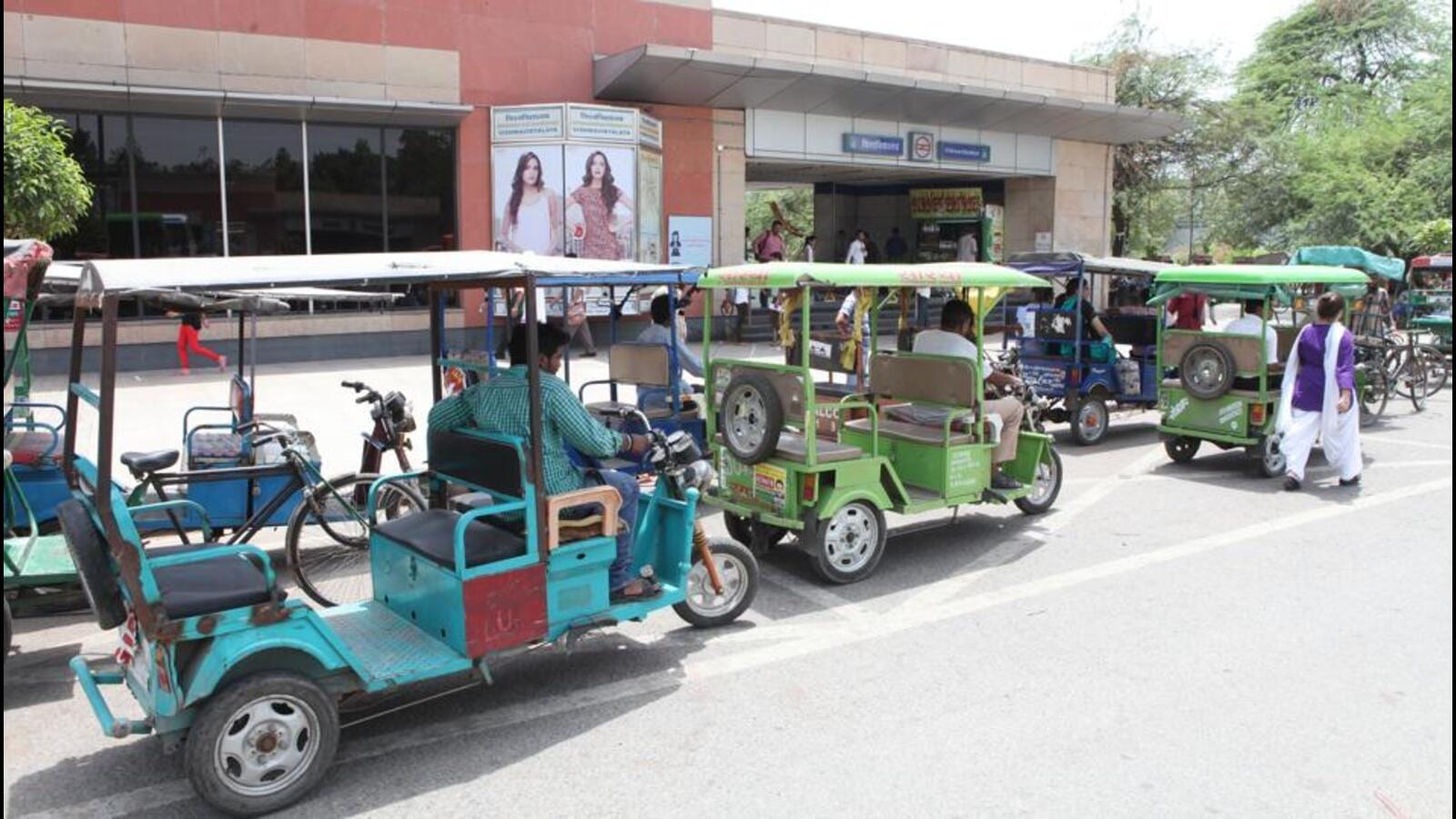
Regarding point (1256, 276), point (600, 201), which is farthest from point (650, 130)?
point (1256, 276)

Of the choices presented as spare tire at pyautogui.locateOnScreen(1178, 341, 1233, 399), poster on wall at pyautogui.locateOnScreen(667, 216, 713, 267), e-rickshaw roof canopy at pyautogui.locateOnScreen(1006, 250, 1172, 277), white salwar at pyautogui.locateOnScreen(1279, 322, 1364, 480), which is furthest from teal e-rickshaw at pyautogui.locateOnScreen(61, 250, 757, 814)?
poster on wall at pyautogui.locateOnScreen(667, 216, 713, 267)

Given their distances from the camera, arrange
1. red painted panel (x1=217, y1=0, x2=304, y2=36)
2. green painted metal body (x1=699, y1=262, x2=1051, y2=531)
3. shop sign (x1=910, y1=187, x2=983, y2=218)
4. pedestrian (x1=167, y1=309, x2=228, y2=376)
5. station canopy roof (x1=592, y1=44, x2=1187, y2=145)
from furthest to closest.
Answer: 1. shop sign (x1=910, y1=187, x2=983, y2=218)
2. station canopy roof (x1=592, y1=44, x2=1187, y2=145)
3. red painted panel (x1=217, y1=0, x2=304, y2=36)
4. pedestrian (x1=167, y1=309, x2=228, y2=376)
5. green painted metal body (x1=699, y1=262, x2=1051, y2=531)

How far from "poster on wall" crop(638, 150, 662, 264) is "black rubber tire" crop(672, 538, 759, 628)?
13979 mm

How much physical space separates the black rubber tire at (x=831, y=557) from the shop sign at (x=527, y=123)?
13.2 m

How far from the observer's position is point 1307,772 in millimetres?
4238

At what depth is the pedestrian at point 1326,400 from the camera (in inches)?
367

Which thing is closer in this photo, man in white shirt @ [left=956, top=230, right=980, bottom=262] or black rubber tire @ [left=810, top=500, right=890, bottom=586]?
black rubber tire @ [left=810, top=500, right=890, bottom=586]

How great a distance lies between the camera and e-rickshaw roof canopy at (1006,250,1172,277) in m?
11.6

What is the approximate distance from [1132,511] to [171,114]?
48.7ft

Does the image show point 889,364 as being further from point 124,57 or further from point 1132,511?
point 124,57

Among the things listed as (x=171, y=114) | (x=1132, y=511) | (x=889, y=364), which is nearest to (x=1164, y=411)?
(x=1132, y=511)

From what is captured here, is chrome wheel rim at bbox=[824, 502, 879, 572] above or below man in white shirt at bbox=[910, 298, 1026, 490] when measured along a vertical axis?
below

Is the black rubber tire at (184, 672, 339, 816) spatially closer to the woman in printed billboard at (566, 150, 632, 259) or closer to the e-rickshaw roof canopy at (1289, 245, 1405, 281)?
the woman in printed billboard at (566, 150, 632, 259)

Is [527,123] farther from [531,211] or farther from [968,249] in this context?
[968,249]
